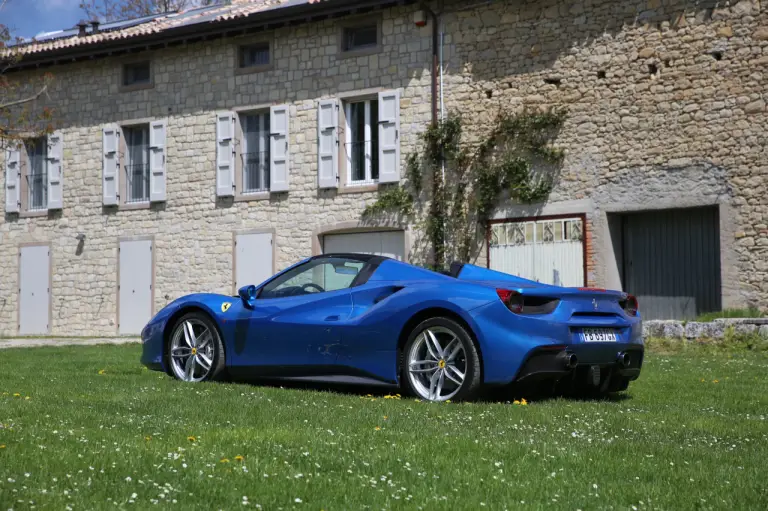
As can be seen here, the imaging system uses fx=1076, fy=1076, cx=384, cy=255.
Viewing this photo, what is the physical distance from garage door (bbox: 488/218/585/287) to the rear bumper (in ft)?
35.9

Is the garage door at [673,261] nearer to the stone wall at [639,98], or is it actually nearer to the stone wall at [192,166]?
the stone wall at [639,98]

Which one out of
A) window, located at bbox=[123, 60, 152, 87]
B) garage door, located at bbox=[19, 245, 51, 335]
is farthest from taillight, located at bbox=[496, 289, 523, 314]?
garage door, located at bbox=[19, 245, 51, 335]

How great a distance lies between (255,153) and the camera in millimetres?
23219

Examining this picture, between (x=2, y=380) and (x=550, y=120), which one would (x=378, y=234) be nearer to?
(x=550, y=120)

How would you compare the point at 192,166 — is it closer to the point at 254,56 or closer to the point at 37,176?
the point at 254,56

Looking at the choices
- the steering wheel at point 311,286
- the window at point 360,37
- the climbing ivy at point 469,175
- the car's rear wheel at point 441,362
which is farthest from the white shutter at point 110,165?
the car's rear wheel at point 441,362

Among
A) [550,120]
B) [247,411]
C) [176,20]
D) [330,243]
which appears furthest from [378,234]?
[247,411]

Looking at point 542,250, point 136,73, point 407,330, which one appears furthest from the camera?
point 136,73

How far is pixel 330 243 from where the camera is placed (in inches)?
Result: 874

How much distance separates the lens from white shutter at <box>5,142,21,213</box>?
2650 centimetres

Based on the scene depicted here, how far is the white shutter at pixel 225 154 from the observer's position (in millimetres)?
23219

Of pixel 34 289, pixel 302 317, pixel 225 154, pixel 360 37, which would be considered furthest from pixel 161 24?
pixel 302 317

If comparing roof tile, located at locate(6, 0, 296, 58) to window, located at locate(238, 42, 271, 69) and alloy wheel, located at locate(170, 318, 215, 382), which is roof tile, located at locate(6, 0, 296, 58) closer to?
window, located at locate(238, 42, 271, 69)

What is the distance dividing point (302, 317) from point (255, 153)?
14.8m
